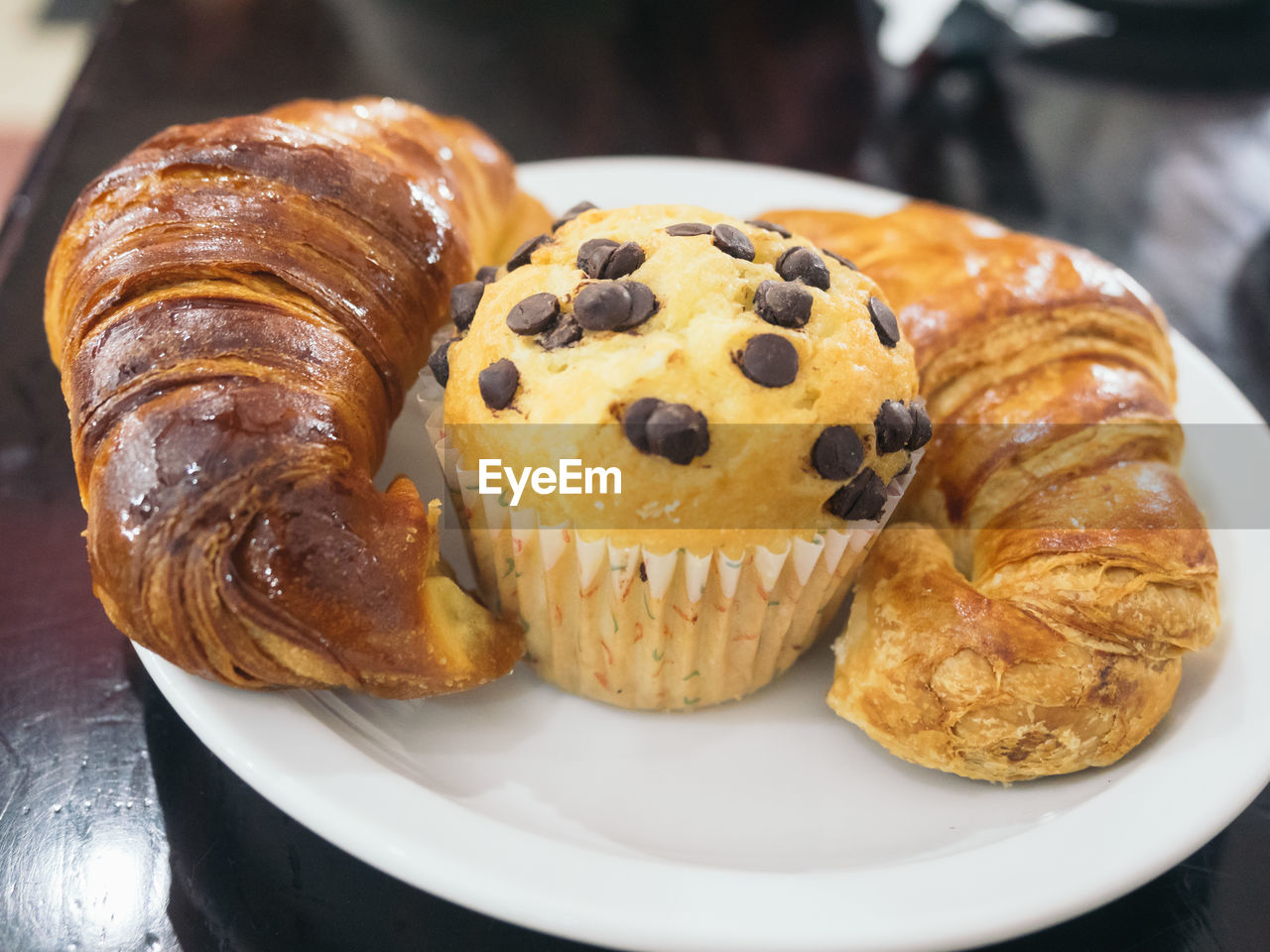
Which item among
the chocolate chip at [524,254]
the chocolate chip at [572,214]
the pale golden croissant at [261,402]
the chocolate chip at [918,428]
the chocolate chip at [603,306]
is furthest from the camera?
the chocolate chip at [572,214]

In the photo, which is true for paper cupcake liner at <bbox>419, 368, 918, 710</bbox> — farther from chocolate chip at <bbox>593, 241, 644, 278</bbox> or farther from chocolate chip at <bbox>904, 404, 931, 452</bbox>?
chocolate chip at <bbox>593, 241, 644, 278</bbox>

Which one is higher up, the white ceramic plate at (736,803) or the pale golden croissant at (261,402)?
the pale golden croissant at (261,402)

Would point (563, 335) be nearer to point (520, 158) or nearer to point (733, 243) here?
point (733, 243)

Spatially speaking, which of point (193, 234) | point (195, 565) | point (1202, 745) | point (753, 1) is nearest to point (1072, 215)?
point (753, 1)

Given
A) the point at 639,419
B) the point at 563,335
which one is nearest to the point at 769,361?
the point at 639,419

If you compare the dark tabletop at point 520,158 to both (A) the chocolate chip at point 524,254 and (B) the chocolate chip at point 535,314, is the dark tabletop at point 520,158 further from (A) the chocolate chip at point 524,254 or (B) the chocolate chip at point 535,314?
(A) the chocolate chip at point 524,254

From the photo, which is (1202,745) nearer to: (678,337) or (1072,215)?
(678,337)

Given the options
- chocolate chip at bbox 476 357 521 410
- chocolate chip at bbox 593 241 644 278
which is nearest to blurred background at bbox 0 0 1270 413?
chocolate chip at bbox 593 241 644 278

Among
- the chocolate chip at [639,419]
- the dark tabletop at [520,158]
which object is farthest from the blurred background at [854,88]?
the chocolate chip at [639,419]
